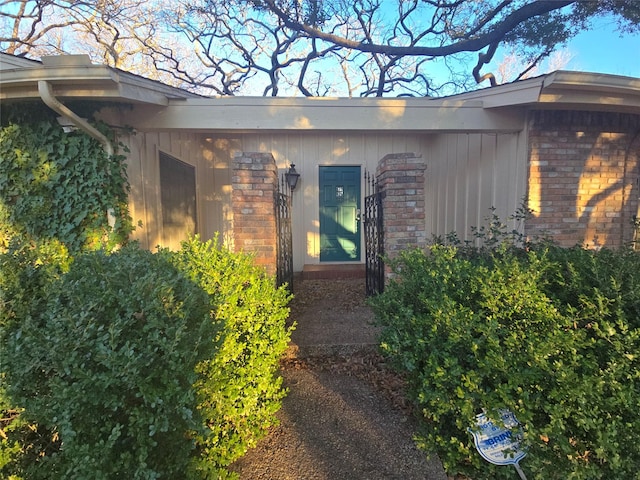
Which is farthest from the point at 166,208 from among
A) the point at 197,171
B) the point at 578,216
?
the point at 578,216

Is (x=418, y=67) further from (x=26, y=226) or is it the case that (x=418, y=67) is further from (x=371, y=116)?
(x=26, y=226)

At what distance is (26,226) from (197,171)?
2.74 metres

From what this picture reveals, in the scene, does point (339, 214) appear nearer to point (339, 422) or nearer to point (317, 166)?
point (317, 166)

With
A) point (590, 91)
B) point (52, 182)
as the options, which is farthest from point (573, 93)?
point (52, 182)

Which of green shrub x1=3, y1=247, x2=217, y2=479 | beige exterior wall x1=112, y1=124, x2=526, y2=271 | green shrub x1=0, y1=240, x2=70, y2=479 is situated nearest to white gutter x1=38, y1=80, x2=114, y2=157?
beige exterior wall x1=112, y1=124, x2=526, y2=271

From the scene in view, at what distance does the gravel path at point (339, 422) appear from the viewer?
1.70 m

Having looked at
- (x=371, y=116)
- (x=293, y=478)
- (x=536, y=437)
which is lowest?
(x=293, y=478)

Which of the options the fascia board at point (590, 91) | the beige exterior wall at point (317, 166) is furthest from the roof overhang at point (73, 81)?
the fascia board at point (590, 91)

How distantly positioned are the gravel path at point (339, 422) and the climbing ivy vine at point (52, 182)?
2550 millimetres

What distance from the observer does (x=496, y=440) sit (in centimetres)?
151

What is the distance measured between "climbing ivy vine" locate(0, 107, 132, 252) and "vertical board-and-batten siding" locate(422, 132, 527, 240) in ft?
13.6

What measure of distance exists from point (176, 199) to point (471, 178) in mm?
4681

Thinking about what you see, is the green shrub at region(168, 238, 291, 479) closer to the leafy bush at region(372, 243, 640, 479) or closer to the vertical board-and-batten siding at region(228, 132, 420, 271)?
the leafy bush at region(372, 243, 640, 479)

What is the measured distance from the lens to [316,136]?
20.0ft
